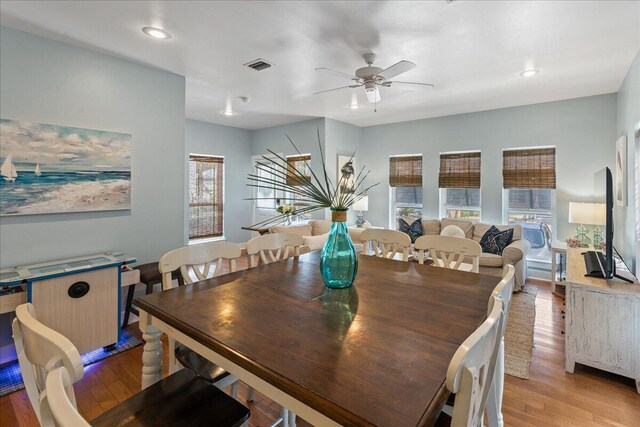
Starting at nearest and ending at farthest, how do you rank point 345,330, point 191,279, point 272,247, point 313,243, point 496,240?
point 345,330, point 191,279, point 272,247, point 313,243, point 496,240

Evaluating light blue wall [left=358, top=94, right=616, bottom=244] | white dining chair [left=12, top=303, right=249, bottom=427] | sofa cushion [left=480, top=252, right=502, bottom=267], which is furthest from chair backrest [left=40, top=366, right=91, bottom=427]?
light blue wall [left=358, top=94, right=616, bottom=244]

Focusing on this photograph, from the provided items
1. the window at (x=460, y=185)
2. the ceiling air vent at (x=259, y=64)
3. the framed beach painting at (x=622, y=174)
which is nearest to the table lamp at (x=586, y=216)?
the framed beach painting at (x=622, y=174)

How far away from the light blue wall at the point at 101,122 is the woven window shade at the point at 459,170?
4.26m

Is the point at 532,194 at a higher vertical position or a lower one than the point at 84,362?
higher

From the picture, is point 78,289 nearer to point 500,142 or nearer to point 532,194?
point 500,142

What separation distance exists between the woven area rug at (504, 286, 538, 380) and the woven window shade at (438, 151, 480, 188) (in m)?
1.99

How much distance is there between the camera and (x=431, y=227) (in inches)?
212

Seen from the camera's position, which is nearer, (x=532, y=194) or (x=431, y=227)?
(x=532, y=194)

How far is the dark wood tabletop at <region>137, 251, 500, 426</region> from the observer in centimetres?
79

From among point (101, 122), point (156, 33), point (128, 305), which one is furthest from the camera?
point (128, 305)

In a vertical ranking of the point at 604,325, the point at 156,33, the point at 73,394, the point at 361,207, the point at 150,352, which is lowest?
the point at 604,325

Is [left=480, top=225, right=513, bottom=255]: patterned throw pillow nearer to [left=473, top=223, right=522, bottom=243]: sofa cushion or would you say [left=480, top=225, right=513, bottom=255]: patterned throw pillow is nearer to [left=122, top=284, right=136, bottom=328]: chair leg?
[left=473, top=223, right=522, bottom=243]: sofa cushion

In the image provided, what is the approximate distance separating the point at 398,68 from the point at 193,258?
219cm

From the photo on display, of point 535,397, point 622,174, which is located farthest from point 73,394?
point 622,174
